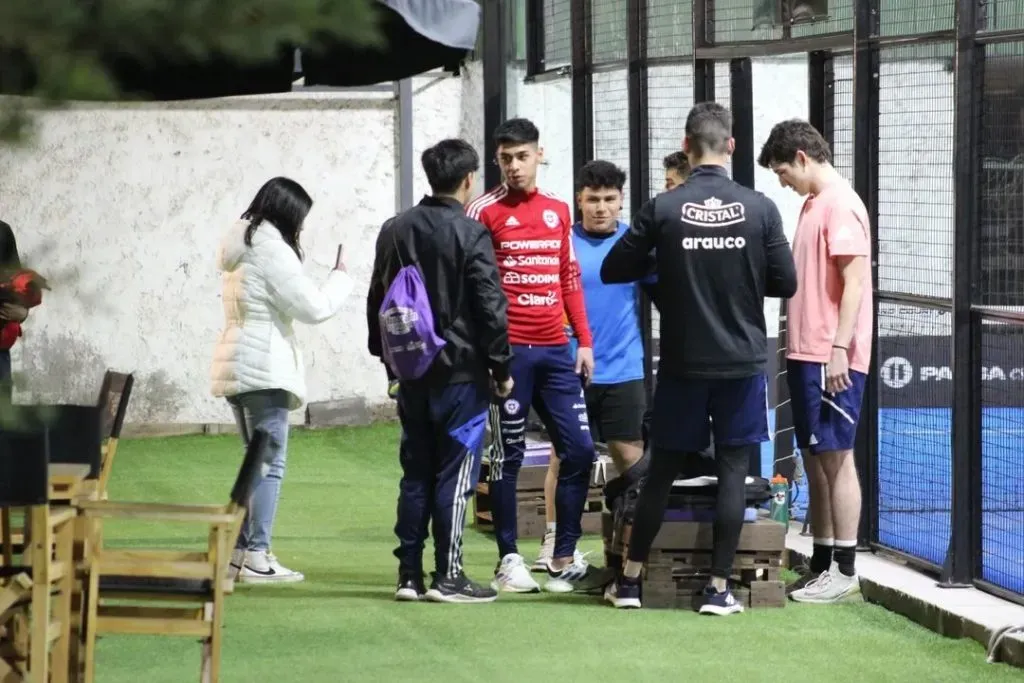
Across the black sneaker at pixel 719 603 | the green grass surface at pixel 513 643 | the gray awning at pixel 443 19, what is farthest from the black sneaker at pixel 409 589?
the gray awning at pixel 443 19

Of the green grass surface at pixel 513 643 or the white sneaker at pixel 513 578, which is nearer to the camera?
the green grass surface at pixel 513 643

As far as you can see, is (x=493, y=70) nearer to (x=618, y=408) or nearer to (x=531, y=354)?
(x=618, y=408)

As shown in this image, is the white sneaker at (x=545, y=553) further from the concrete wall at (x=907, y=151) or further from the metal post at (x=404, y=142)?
the metal post at (x=404, y=142)

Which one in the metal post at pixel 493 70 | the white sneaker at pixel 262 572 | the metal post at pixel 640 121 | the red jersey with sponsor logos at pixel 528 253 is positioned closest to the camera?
the red jersey with sponsor logos at pixel 528 253

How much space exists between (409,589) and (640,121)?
3.64m

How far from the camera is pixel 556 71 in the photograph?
34.9ft

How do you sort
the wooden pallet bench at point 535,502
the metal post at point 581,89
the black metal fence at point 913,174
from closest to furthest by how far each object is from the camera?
1. the black metal fence at point 913,174
2. the wooden pallet bench at point 535,502
3. the metal post at point 581,89

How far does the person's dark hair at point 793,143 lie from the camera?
6027 millimetres

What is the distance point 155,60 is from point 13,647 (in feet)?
12.0

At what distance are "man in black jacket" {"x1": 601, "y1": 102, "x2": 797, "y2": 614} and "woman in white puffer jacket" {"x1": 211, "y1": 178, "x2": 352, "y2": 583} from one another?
1290 mm

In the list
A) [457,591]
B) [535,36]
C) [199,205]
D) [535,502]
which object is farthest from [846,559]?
[199,205]

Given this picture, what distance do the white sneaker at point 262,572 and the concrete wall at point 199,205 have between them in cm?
547

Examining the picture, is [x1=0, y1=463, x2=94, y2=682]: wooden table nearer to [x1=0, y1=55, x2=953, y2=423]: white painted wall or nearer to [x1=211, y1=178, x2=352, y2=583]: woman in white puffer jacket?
[x1=211, y1=178, x2=352, y2=583]: woman in white puffer jacket

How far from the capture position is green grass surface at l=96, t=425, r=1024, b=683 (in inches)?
200
